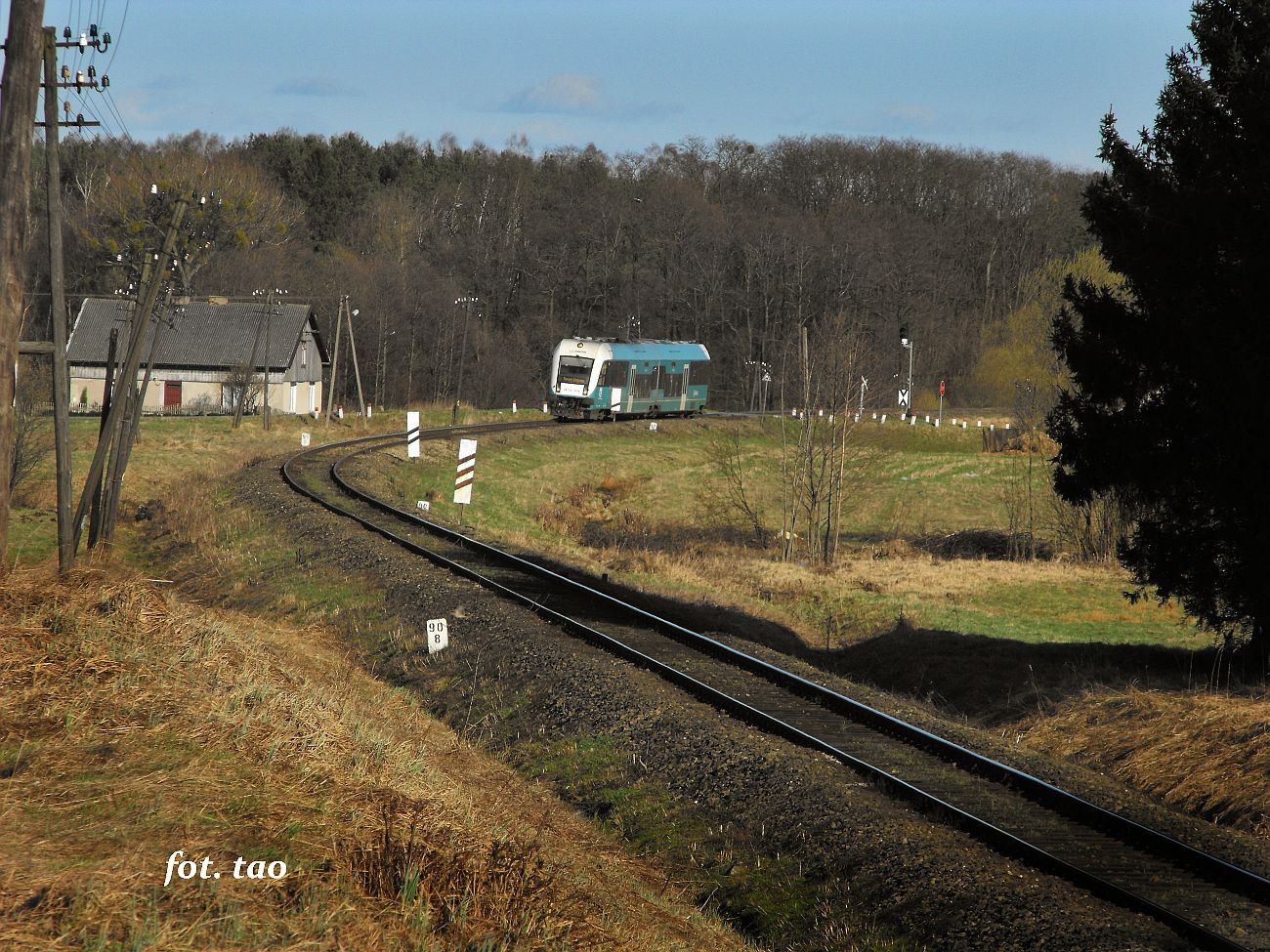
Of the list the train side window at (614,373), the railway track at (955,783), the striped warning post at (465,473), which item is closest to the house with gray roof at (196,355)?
the train side window at (614,373)

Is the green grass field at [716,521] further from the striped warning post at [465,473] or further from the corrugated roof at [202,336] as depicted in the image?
the corrugated roof at [202,336]

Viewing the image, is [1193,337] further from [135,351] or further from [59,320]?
[135,351]

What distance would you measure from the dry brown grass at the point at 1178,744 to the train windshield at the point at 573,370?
138 feet

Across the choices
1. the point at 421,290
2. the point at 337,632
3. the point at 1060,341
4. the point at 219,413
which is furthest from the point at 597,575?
the point at 421,290

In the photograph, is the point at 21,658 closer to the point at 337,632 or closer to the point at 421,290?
the point at 337,632

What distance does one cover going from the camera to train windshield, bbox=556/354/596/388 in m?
54.1

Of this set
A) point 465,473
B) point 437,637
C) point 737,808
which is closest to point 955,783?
point 737,808

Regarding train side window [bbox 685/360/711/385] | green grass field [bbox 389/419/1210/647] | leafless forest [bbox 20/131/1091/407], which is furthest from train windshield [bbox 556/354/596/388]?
leafless forest [bbox 20/131/1091/407]

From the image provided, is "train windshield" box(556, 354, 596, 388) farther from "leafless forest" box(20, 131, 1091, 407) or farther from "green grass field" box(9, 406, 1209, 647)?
"leafless forest" box(20, 131, 1091, 407)

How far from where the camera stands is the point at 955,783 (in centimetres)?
984

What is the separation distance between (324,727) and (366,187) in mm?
97934

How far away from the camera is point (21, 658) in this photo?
7.89m

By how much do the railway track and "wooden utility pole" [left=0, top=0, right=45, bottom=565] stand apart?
7.24 m

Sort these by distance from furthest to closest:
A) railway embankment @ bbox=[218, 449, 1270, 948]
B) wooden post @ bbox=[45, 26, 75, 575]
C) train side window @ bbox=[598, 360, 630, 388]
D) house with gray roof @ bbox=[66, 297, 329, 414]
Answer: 1. house with gray roof @ bbox=[66, 297, 329, 414]
2. train side window @ bbox=[598, 360, 630, 388]
3. wooden post @ bbox=[45, 26, 75, 575]
4. railway embankment @ bbox=[218, 449, 1270, 948]
